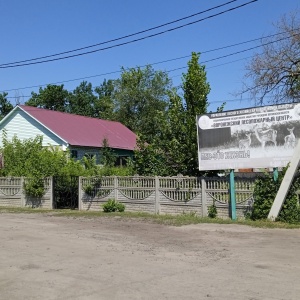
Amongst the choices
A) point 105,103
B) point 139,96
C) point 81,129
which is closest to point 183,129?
point 81,129

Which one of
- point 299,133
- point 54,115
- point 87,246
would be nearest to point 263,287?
point 87,246

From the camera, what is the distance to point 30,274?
765cm

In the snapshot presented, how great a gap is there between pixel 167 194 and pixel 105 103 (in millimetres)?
44010

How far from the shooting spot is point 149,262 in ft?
28.1

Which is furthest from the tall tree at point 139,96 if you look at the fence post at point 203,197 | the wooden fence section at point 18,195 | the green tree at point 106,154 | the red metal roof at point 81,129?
the fence post at point 203,197

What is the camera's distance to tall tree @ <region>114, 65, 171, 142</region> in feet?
173

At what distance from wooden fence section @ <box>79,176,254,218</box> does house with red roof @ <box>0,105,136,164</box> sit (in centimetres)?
1146

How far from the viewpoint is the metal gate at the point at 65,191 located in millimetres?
20922

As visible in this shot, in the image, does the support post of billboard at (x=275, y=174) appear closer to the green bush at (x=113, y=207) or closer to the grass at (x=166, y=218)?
the grass at (x=166, y=218)

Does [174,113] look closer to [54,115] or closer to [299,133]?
[299,133]

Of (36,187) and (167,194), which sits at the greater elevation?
(36,187)

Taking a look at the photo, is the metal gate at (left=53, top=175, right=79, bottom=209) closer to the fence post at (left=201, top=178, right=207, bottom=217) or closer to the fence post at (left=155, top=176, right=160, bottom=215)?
the fence post at (left=155, top=176, right=160, bottom=215)

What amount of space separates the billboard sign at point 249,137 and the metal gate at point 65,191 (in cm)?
732

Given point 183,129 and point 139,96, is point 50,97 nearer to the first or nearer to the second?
point 139,96
